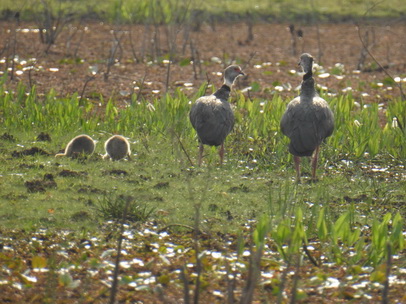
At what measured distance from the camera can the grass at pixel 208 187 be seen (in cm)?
545

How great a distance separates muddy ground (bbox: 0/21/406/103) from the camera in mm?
12141

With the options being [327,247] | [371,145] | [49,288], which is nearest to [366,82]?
[371,145]

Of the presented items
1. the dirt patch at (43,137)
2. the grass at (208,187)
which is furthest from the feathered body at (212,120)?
the dirt patch at (43,137)

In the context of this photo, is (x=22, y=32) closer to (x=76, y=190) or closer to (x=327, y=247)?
(x=76, y=190)

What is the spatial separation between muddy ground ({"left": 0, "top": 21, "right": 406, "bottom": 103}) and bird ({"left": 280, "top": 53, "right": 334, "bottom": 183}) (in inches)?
98.0

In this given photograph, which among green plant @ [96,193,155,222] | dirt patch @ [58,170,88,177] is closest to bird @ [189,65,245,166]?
dirt patch @ [58,170,88,177]

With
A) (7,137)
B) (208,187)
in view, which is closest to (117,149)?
(208,187)

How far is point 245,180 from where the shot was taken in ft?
25.5

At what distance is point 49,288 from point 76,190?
8.73ft

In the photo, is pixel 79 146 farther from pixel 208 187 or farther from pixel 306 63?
pixel 306 63

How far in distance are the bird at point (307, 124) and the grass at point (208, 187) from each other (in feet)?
1.01

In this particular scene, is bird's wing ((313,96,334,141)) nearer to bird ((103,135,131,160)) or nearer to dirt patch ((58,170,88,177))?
bird ((103,135,131,160))

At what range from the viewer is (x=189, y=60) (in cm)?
1355

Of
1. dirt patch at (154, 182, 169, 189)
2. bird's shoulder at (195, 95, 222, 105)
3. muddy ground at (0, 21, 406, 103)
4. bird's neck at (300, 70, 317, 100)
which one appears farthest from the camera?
muddy ground at (0, 21, 406, 103)
